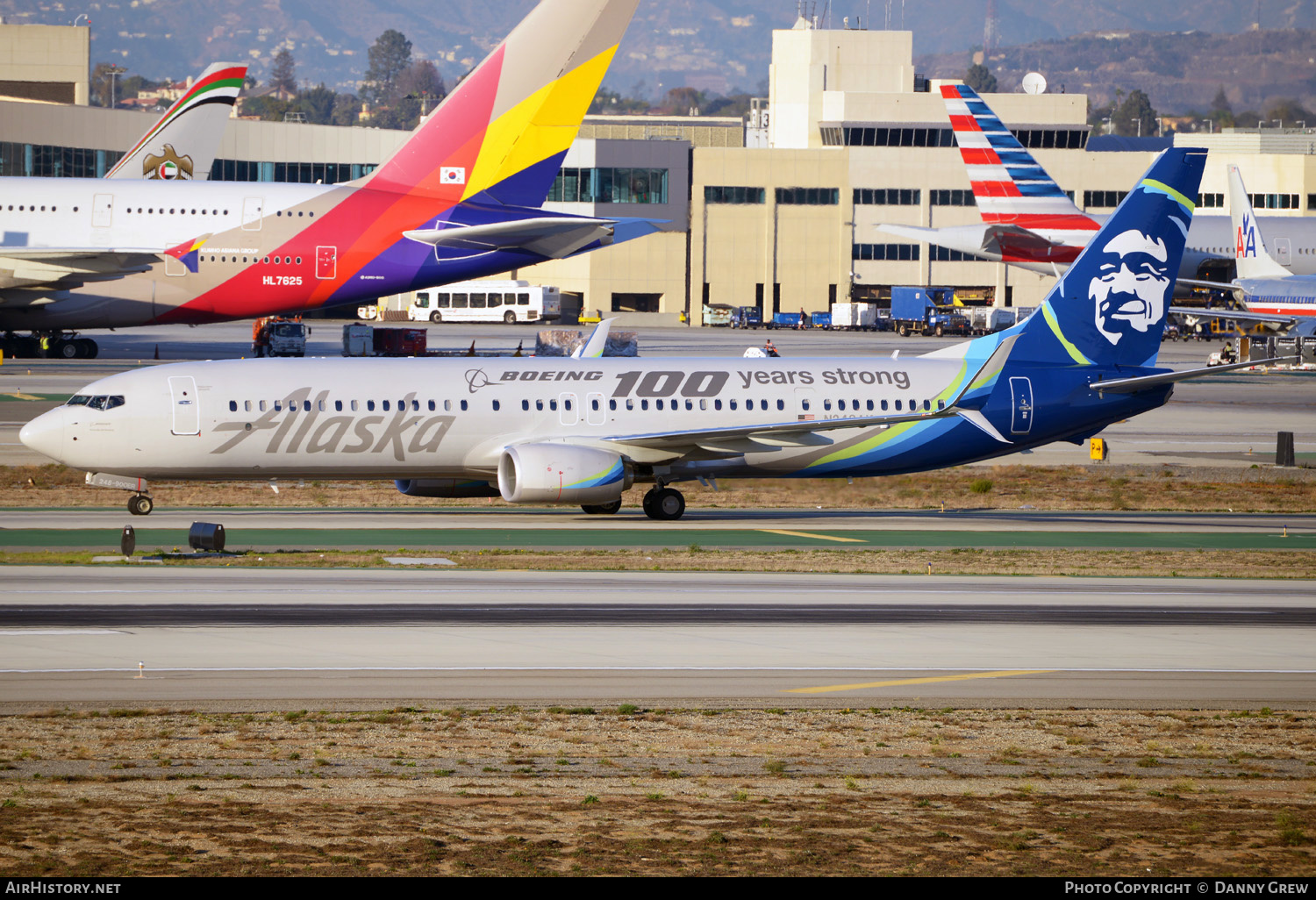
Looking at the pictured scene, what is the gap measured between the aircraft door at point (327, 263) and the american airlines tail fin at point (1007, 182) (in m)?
49.8

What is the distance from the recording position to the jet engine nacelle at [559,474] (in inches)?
1519

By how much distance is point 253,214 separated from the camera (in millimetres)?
67750

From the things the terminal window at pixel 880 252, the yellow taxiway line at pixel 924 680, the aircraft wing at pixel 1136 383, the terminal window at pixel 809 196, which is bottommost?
the yellow taxiway line at pixel 924 680

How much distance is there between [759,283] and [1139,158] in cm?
4203

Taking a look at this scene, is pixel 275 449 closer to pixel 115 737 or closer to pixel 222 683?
pixel 222 683

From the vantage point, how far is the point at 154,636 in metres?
24.5

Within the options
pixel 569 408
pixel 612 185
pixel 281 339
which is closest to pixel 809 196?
pixel 612 185

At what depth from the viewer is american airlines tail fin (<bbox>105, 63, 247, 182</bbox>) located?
86.4m

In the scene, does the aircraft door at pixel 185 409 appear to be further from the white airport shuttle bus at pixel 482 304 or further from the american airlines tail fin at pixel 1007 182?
the white airport shuttle bus at pixel 482 304

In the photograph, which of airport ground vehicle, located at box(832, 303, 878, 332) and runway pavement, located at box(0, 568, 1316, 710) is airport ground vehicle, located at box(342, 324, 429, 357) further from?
airport ground vehicle, located at box(832, 303, 878, 332)

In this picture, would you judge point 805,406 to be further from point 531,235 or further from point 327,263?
point 327,263

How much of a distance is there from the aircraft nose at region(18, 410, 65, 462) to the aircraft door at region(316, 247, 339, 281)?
94.7 feet

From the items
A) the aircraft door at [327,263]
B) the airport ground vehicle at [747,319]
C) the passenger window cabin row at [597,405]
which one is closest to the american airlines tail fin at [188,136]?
the aircraft door at [327,263]

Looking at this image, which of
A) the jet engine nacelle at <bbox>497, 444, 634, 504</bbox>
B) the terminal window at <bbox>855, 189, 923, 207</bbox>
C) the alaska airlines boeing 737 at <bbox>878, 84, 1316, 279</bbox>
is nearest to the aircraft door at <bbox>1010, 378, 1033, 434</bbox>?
the jet engine nacelle at <bbox>497, 444, 634, 504</bbox>
